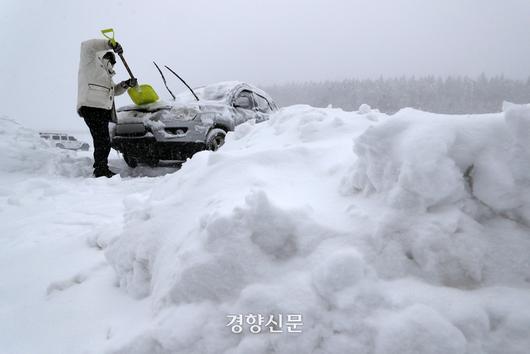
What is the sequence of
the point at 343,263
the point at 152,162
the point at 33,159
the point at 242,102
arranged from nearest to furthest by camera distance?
the point at 343,263, the point at 33,159, the point at 152,162, the point at 242,102

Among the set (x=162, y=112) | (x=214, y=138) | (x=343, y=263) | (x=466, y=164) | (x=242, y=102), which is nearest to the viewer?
(x=343, y=263)

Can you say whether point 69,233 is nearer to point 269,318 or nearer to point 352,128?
point 269,318

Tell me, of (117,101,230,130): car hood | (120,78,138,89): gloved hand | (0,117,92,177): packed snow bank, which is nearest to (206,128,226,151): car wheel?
(117,101,230,130): car hood

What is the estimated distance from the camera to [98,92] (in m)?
4.98

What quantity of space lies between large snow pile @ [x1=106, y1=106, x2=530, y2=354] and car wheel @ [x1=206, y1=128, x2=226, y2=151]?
3.76m

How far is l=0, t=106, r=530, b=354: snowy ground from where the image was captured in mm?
→ 1146

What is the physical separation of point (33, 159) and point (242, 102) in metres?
3.77

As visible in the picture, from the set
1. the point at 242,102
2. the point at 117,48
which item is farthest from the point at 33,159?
the point at 242,102

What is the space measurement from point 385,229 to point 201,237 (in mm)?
797

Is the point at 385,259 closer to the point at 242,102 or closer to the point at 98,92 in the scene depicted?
the point at 98,92

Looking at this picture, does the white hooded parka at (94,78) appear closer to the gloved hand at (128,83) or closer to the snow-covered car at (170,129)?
the gloved hand at (128,83)

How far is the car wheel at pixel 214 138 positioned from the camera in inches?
208

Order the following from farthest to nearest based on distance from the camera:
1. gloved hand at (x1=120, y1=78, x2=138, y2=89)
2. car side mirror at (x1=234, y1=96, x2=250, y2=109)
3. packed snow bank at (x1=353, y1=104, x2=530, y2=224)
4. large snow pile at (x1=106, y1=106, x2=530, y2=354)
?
car side mirror at (x1=234, y1=96, x2=250, y2=109) < gloved hand at (x1=120, y1=78, x2=138, y2=89) < packed snow bank at (x1=353, y1=104, x2=530, y2=224) < large snow pile at (x1=106, y1=106, x2=530, y2=354)

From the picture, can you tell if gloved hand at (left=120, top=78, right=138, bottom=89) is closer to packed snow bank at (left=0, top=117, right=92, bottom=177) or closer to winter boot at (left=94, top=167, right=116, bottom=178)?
winter boot at (left=94, top=167, right=116, bottom=178)
